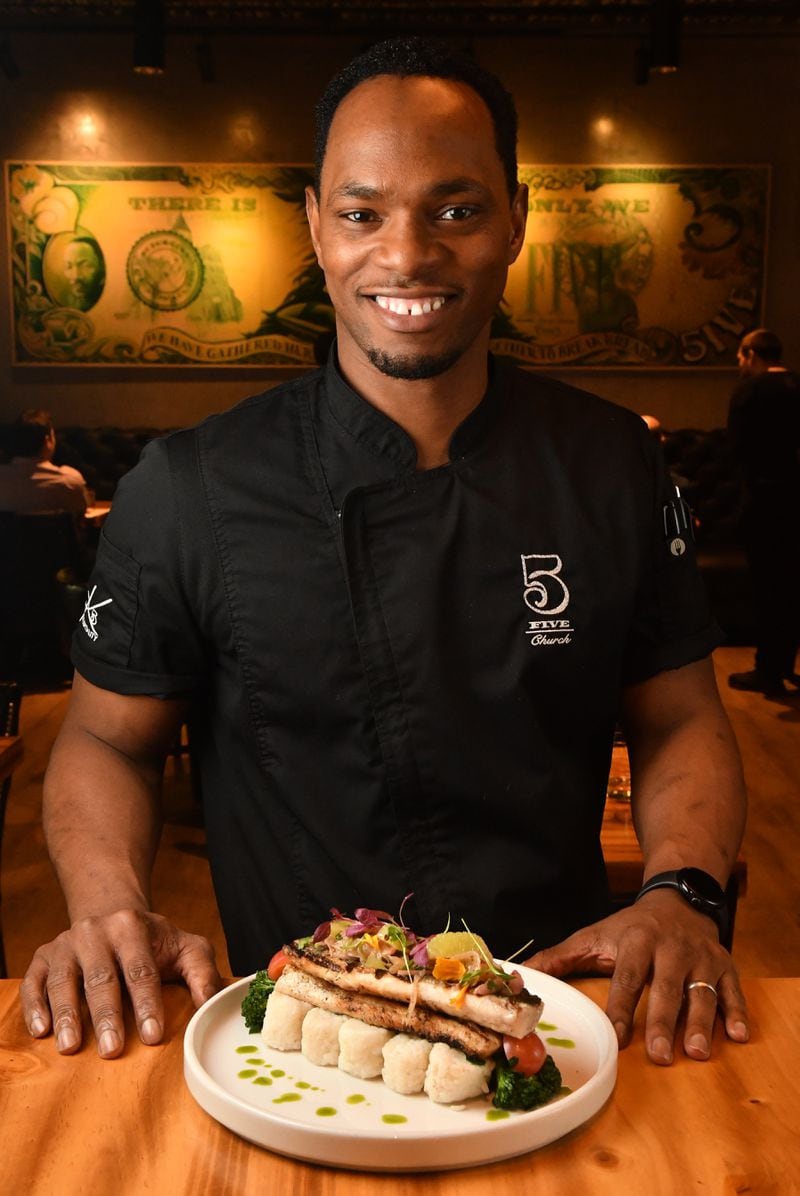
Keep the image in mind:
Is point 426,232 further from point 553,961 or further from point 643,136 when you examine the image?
point 643,136

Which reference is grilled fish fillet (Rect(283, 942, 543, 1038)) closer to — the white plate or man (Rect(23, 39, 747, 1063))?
the white plate

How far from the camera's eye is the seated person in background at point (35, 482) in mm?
6672

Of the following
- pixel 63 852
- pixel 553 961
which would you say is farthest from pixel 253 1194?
pixel 63 852

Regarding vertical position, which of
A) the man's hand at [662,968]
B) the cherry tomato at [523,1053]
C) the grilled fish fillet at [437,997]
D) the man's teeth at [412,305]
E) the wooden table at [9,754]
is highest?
the man's teeth at [412,305]

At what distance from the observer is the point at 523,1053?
93 cm

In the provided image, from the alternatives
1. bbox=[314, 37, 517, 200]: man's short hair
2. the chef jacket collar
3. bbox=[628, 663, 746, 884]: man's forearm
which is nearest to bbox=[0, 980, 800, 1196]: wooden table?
bbox=[628, 663, 746, 884]: man's forearm

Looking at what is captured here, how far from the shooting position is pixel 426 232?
1.47 meters

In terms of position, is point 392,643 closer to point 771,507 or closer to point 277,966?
point 277,966

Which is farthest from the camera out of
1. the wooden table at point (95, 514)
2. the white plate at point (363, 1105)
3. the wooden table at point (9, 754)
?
the wooden table at point (95, 514)

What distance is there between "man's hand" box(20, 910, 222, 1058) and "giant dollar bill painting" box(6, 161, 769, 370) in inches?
304

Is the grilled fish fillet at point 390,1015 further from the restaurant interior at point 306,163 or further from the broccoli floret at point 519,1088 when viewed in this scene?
the restaurant interior at point 306,163

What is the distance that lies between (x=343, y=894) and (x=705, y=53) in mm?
8276

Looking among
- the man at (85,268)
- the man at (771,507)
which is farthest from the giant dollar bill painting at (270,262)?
the man at (771,507)

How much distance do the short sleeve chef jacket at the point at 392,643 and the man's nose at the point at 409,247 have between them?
0.18 metres
